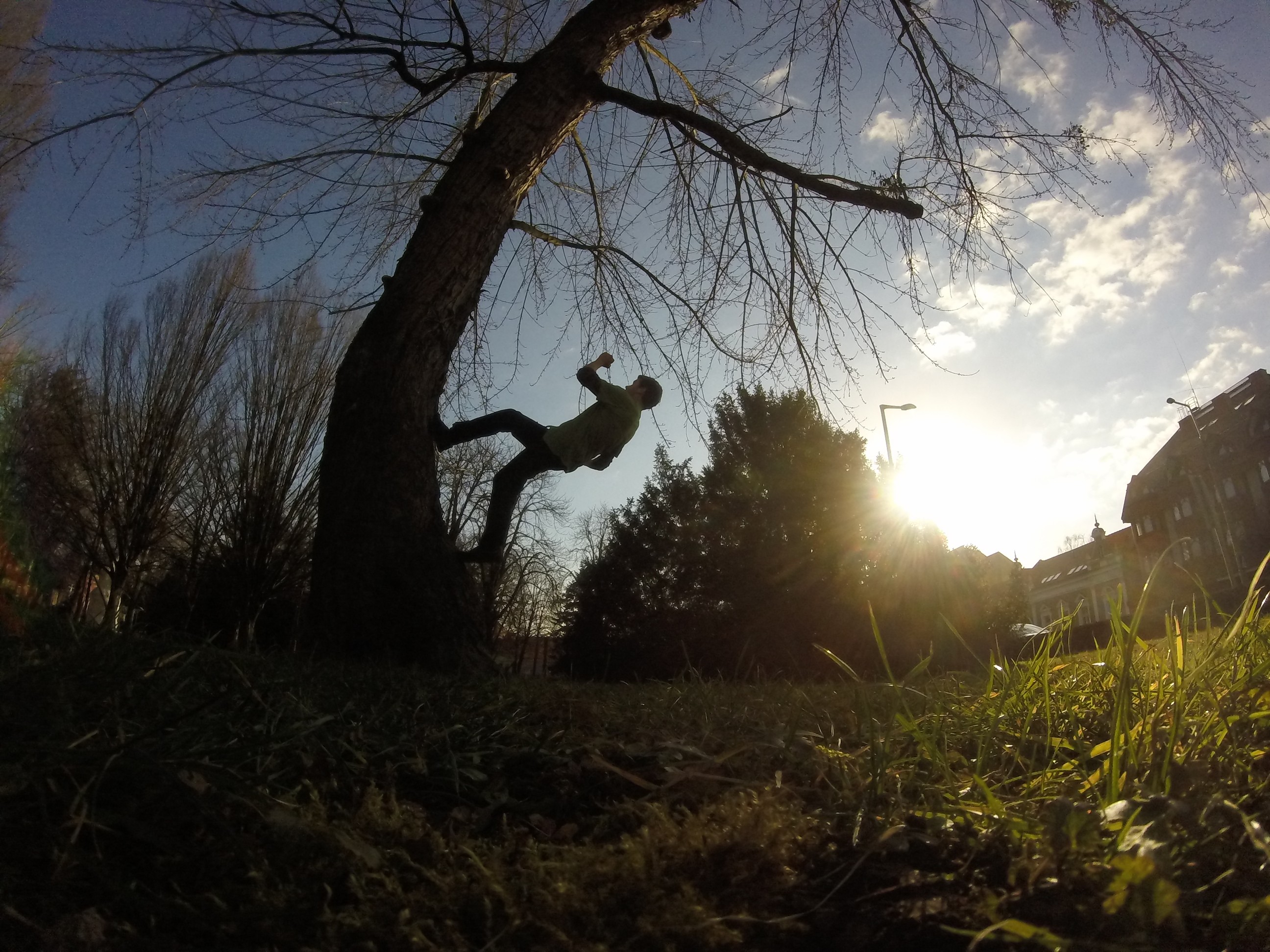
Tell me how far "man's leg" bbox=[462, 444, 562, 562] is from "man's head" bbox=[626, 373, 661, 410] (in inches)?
35.9

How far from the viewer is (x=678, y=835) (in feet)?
3.59

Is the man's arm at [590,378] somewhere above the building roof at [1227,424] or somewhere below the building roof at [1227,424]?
below

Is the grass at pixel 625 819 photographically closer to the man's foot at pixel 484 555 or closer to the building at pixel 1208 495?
the man's foot at pixel 484 555

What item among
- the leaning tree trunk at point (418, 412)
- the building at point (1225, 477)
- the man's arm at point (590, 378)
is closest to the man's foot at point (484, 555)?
the leaning tree trunk at point (418, 412)

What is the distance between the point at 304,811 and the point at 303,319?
39.9 ft

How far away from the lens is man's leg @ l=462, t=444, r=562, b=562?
14.8 ft

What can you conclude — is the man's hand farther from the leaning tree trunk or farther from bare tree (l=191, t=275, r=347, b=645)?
bare tree (l=191, t=275, r=347, b=645)

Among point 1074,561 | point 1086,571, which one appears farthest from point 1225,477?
point 1074,561

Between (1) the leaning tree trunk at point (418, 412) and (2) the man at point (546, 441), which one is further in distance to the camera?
(2) the man at point (546, 441)

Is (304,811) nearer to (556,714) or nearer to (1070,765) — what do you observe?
(556,714)

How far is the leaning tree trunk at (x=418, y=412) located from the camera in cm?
337

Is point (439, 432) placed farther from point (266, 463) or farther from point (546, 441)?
point (266, 463)

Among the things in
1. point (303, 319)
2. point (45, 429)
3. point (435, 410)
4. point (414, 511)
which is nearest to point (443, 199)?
point (435, 410)

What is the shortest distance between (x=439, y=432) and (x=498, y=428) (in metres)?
0.64
